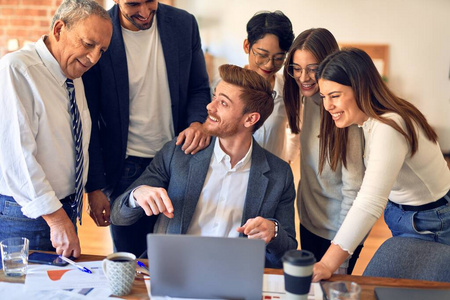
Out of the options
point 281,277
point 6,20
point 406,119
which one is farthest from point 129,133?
point 6,20

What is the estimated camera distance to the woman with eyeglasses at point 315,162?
2.02m

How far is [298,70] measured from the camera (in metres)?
2.10

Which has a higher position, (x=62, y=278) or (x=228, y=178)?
(x=228, y=178)

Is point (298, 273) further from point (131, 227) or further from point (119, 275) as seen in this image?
point (131, 227)

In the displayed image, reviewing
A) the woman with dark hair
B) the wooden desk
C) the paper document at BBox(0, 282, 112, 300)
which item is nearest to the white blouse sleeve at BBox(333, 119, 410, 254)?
the woman with dark hair

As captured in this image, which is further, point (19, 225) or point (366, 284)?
point (19, 225)

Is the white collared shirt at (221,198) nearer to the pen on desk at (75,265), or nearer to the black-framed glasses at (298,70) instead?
the black-framed glasses at (298,70)

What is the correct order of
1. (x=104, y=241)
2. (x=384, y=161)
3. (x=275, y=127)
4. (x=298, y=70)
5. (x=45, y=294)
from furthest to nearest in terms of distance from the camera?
(x=104, y=241) < (x=275, y=127) < (x=298, y=70) < (x=384, y=161) < (x=45, y=294)

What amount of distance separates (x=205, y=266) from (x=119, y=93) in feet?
3.36

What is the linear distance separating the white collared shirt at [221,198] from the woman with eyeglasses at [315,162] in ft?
1.02

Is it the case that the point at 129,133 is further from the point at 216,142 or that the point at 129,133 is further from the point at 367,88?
the point at 367,88

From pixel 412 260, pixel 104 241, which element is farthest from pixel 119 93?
pixel 104 241

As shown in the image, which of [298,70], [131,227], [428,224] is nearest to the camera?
[428,224]

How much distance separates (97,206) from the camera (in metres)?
2.10
